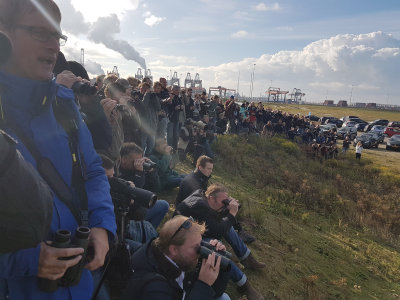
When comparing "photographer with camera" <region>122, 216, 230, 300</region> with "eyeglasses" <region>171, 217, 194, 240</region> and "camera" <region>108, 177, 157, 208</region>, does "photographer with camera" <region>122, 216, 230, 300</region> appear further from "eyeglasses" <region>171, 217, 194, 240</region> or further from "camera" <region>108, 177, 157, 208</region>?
"camera" <region>108, 177, 157, 208</region>

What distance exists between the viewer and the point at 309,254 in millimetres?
5273

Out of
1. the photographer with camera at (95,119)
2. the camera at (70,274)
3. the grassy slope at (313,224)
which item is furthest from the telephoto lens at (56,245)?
the grassy slope at (313,224)

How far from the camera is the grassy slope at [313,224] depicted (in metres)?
4.46

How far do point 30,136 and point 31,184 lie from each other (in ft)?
1.52

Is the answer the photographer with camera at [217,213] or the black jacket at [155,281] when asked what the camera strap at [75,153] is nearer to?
the black jacket at [155,281]

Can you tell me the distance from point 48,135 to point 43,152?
88mm

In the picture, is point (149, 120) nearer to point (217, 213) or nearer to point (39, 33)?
point (217, 213)

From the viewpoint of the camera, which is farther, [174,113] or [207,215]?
[174,113]

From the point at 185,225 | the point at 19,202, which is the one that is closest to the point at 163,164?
the point at 185,225

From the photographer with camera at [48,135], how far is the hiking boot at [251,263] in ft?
9.97

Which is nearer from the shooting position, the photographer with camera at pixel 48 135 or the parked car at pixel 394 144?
the photographer with camera at pixel 48 135

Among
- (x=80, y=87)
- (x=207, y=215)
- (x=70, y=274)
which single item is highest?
(x=80, y=87)

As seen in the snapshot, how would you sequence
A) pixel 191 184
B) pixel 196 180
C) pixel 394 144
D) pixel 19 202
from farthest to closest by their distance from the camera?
pixel 394 144 < pixel 196 180 < pixel 191 184 < pixel 19 202

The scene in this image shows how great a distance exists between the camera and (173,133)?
8.19m
